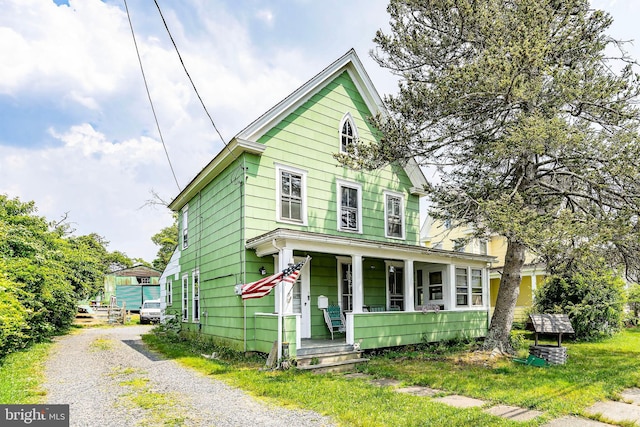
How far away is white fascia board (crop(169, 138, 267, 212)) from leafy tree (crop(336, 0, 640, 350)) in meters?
2.31

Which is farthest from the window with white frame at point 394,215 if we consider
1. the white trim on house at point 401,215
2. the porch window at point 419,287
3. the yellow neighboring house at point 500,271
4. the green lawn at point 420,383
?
the green lawn at point 420,383

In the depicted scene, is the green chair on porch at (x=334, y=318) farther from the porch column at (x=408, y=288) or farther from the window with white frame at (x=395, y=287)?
the window with white frame at (x=395, y=287)

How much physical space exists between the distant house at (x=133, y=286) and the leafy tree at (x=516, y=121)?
2997 cm

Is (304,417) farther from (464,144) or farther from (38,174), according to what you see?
(38,174)

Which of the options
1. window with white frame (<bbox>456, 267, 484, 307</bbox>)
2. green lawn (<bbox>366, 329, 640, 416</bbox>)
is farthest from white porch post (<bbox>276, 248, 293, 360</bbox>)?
window with white frame (<bbox>456, 267, 484, 307</bbox>)

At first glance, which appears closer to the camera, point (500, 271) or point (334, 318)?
point (334, 318)

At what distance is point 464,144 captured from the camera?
1121 cm

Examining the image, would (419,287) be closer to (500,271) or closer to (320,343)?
(320,343)

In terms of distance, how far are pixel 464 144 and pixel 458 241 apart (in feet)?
8.27

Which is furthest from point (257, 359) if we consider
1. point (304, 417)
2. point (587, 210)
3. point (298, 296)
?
point (587, 210)

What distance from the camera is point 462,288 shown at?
13.6 meters

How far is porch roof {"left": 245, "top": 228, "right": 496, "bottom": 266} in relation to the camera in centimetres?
955

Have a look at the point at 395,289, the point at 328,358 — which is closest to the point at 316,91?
the point at 395,289

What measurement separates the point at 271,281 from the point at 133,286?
3043 cm
